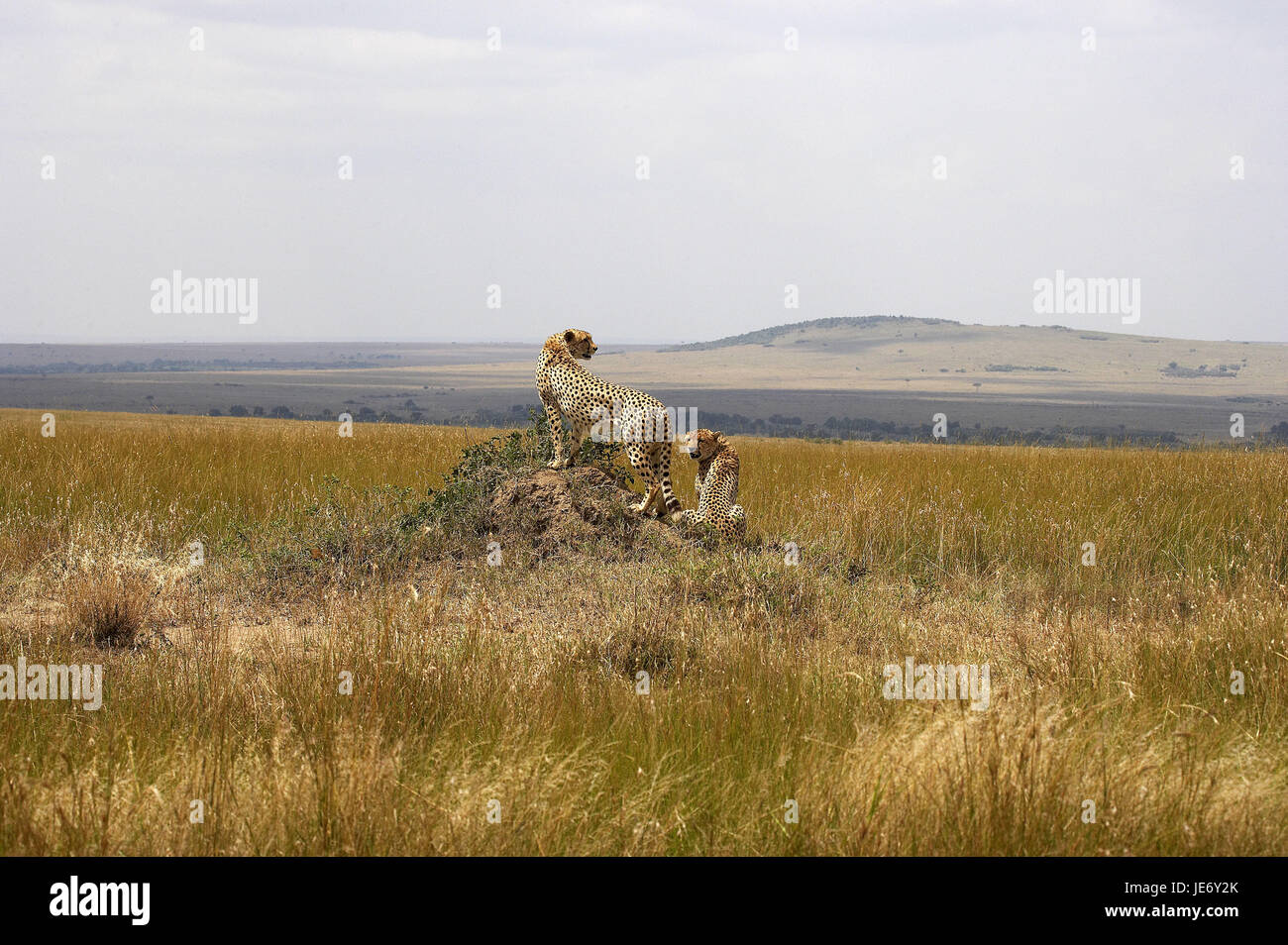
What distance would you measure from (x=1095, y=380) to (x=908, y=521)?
113223 mm

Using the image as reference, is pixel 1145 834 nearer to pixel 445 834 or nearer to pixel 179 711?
pixel 445 834

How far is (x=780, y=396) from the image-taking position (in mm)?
93250

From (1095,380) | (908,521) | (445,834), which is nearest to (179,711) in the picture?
(445,834)

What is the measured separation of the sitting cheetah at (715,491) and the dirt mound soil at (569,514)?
0.92ft

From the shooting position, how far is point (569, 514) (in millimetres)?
7766

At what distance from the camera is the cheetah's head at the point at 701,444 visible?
26.3 ft
